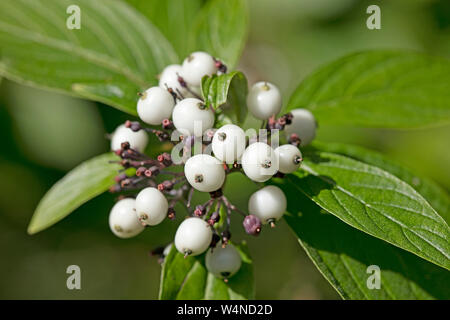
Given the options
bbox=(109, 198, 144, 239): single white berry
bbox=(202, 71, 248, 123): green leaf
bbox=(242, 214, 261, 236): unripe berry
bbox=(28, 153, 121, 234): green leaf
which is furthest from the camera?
bbox=(28, 153, 121, 234): green leaf

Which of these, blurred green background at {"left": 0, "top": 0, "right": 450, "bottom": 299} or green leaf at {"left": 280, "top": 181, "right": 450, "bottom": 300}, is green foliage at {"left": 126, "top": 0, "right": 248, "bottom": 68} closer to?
green leaf at {"left": 280, "top": 181, "right": 450, "bottom": 300}

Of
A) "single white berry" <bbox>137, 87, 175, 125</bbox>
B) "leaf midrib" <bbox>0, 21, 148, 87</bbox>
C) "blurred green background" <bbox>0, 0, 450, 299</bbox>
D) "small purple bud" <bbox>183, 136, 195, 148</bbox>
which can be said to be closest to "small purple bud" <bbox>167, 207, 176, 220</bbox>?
"small purple bud" <bbox>183, 136, 195, 148</bbox>

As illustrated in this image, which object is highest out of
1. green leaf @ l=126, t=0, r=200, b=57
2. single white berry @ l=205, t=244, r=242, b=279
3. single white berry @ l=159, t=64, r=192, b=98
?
green leaf @ l=126, t=0, r=200, b=57

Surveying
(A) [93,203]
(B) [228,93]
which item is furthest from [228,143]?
(A) [93,203]

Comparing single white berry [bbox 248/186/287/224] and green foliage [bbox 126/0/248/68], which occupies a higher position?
green foliage [bbox 126/0/248/68]

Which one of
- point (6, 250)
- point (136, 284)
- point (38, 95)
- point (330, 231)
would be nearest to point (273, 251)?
point (136, 284)

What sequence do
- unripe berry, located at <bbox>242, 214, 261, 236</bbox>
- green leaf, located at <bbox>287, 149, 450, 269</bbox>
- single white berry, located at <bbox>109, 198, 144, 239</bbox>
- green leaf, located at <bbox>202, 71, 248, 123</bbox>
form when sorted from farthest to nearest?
single white berry, located at <bbox>109, 198, 144, 239</bbox>, unripe berry, located at <bbox>242, 214, 261, 236</bbox>, green leaf, located at <bbox>202, 71, 248, 123</bbox>, green leaf, located at <bbox>287, 149, 450, 269</bbox>
